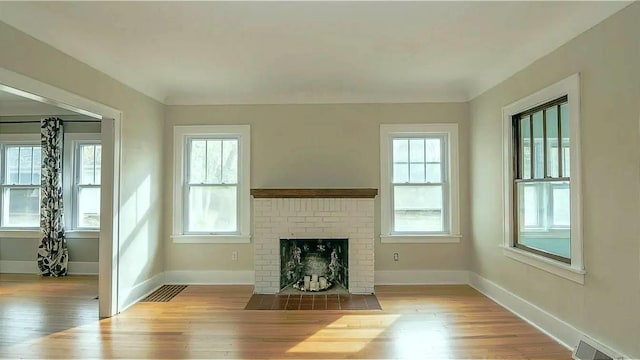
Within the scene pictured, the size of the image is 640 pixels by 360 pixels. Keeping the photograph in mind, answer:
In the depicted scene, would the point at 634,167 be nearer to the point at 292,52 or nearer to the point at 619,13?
the point at 619,13

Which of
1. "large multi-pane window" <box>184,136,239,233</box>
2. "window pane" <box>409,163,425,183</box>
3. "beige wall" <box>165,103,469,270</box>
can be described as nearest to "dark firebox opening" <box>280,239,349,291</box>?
"beige wall" <box>165,103,469,270</box>

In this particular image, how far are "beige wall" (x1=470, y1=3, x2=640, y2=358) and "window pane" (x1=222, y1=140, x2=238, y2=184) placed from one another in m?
3.68

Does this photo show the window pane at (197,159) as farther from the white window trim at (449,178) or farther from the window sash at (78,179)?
the white window trim at (449,178)

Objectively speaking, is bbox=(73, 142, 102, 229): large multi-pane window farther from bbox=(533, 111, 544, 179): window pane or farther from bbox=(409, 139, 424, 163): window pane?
bbox=(533, 111, 544, 179): window pane

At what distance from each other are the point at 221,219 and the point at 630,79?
4.57m

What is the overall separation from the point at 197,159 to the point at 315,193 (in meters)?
1.81

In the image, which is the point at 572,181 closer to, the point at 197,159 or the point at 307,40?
the point at 307,40

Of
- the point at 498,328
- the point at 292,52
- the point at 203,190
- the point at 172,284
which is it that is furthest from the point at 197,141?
the point at 498,328

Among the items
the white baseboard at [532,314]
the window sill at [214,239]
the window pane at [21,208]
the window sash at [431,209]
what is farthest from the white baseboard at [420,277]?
the window pane at [21,208]

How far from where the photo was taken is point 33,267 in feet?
19.4

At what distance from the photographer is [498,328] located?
349cm

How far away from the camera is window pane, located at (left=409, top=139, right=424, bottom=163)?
5.21 meters

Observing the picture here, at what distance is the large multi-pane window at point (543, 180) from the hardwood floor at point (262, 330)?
823 millimetres

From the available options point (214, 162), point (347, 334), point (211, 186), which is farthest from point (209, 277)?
point (347, 334)
